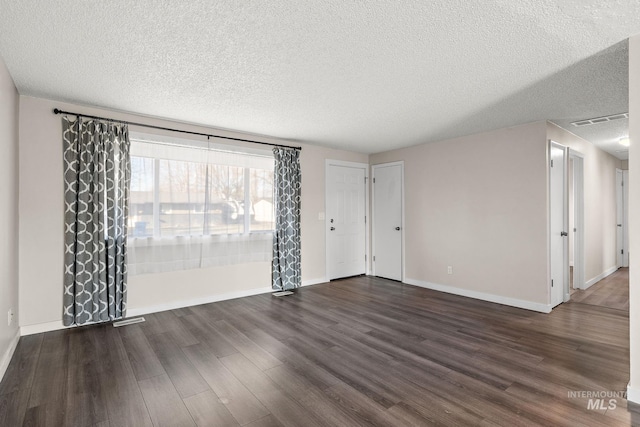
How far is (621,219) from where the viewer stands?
6.88 metres

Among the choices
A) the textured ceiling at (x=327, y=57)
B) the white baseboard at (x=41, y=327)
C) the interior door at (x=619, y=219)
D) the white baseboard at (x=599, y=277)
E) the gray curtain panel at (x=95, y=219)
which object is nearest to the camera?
the textured ceiling at (x=327, y=57)

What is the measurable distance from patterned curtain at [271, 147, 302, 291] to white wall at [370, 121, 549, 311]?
6.54 ft

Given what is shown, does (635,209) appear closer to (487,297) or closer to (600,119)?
(600,119)

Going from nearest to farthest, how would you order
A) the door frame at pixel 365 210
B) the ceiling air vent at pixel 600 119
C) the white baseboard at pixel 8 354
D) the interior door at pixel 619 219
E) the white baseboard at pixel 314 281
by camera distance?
1. the white baseboard at pixel 8 354
2. the ceiling air vent at pixel 600 119
3. the white baseboard at pixel 314 281
4. the door frame at pixel 365 210
5. the interior door at pixel 619 219

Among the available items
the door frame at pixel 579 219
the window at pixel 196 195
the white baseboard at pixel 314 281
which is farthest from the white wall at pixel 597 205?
the window at pixel 196 195

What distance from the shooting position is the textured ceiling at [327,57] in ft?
6.22

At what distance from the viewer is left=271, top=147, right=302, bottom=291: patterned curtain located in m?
5.05

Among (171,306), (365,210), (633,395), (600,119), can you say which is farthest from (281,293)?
(600,119)

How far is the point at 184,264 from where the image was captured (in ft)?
13.9

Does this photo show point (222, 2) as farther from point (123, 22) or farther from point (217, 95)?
point (217, 95)

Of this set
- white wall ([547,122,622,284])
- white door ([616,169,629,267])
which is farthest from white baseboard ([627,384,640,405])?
white door ([616,169,629,267])

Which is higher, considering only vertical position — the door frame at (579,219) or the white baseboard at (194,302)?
the door frame at (579,219)

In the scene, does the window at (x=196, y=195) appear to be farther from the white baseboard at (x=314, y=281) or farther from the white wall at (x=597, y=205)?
the white wall at (x=597, y=205)

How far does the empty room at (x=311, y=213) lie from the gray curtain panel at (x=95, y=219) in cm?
2
